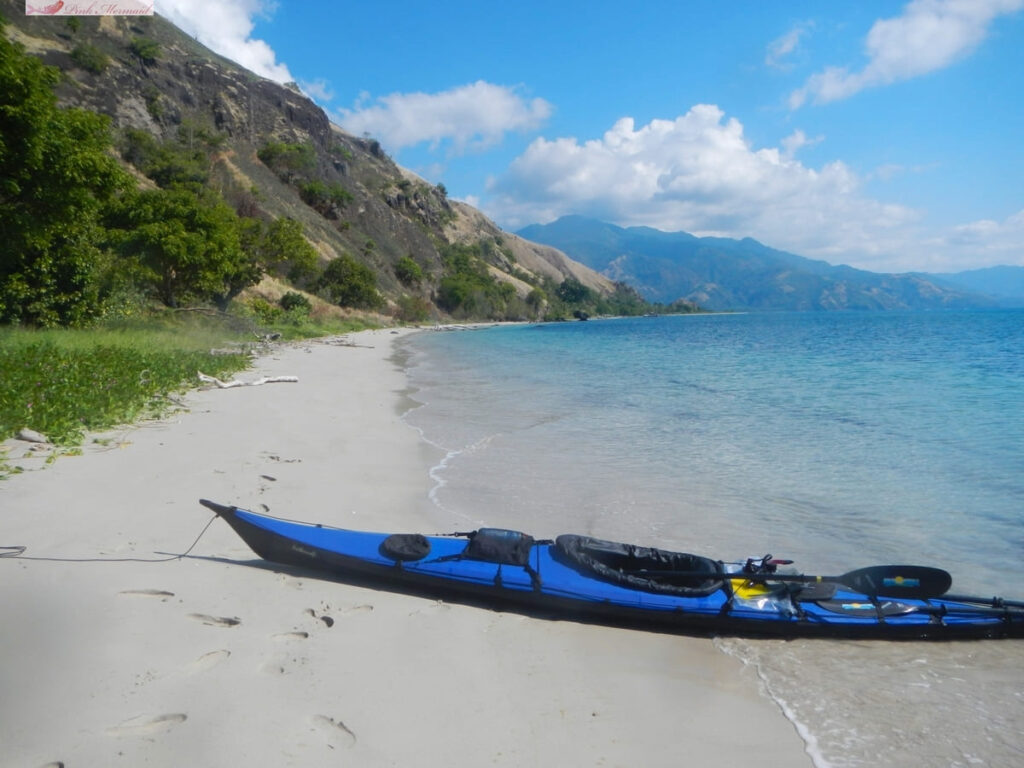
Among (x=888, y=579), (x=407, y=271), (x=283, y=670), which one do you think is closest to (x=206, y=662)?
(x=283, y=670)

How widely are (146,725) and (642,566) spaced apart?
315cm

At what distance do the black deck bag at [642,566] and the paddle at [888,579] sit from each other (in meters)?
0.03

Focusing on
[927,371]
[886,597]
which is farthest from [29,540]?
[927,371]

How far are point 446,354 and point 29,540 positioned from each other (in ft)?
83.8

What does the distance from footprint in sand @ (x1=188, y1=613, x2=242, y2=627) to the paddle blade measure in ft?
12.8

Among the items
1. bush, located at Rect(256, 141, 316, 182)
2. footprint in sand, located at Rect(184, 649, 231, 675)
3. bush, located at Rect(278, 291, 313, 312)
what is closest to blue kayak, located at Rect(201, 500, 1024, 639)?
footprint in sand, located at Rect(184, 649, 231, 675)

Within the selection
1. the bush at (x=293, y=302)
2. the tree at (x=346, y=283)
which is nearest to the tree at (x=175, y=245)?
the bush at (x=293, y=302)

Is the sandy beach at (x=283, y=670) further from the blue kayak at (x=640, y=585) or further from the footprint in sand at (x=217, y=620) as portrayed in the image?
the blue kayak at (x=640, y=585)

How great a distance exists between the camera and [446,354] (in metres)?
30.0

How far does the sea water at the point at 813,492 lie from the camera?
3.61 meters

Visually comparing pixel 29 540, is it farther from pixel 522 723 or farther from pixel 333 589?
pixel 522 723

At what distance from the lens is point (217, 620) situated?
3857 mm

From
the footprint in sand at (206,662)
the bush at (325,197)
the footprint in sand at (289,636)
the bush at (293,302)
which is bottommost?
the footprint in sand at (289,636)

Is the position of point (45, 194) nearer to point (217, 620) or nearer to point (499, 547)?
point (217, 620)
